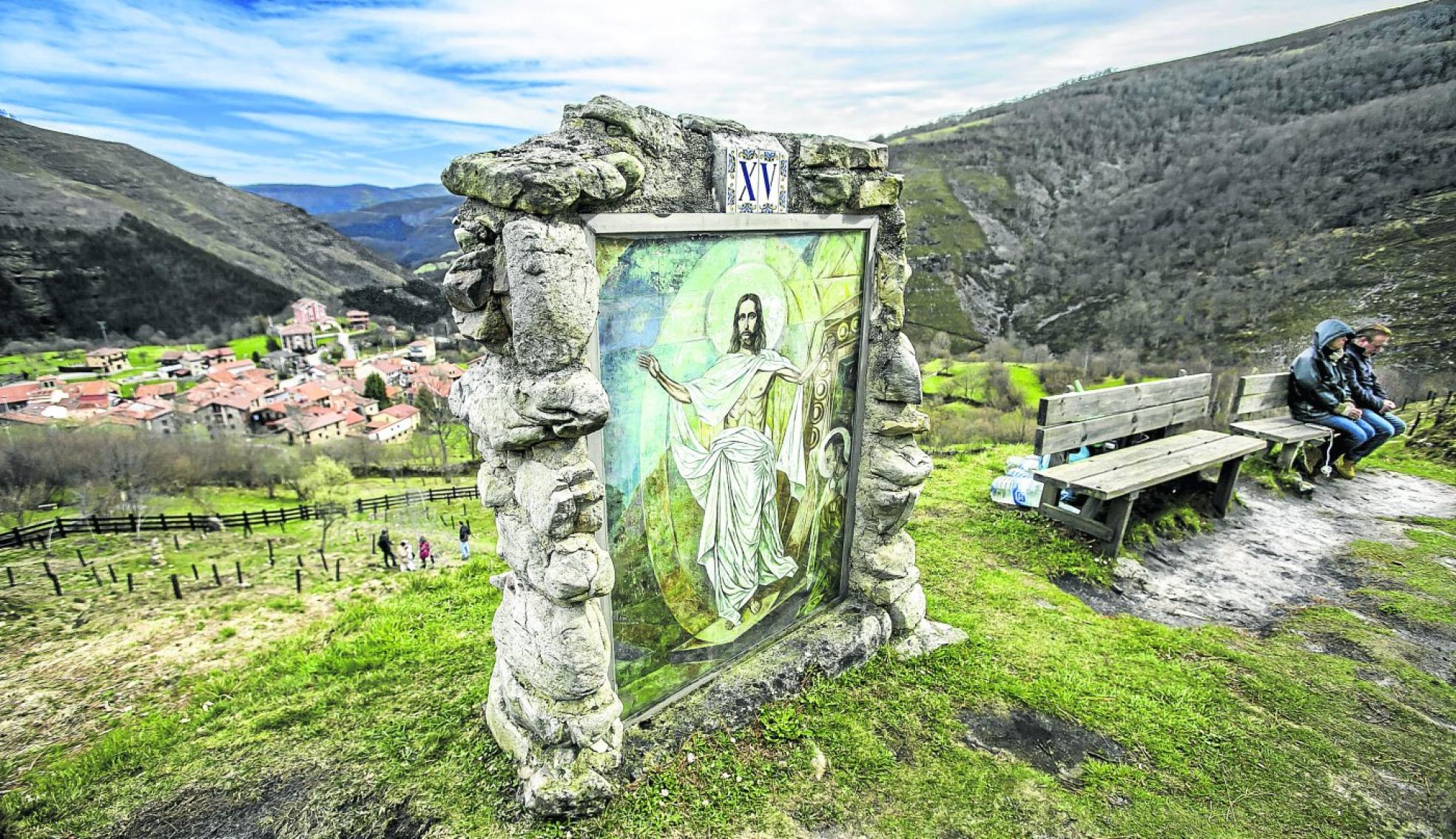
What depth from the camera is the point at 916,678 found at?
192 inches

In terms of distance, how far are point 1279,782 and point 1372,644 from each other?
240cm

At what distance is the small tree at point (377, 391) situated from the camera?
53178 millimetres

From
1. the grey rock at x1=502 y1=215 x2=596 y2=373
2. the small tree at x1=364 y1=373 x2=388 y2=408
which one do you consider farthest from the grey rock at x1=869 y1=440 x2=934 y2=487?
the small tree at x1=364 y1=373 x2=388 y2=408

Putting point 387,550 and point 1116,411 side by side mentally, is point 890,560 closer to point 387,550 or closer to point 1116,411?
point 1116,411

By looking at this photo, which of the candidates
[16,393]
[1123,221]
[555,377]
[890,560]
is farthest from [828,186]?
[1123,221]

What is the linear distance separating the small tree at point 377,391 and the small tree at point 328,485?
66.3 ft

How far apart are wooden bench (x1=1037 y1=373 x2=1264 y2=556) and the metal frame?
7.18 ft

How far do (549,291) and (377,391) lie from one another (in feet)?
192

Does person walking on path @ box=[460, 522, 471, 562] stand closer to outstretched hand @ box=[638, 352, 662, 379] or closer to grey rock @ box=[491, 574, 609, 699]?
grey rock @ box=[491, 574, 609, 699]

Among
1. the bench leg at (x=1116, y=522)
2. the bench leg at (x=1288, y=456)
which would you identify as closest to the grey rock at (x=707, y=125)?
the bench leg at (x=1116, y=522)

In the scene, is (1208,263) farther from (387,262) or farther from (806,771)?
(387,262)

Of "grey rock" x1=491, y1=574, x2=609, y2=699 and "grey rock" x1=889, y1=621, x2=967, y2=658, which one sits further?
"grey rock" x1=889, y1=621, x2=967, y2=658

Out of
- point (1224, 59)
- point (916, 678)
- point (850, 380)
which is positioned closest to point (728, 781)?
point (916, 678)

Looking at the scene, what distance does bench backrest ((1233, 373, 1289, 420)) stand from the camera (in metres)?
8.17
